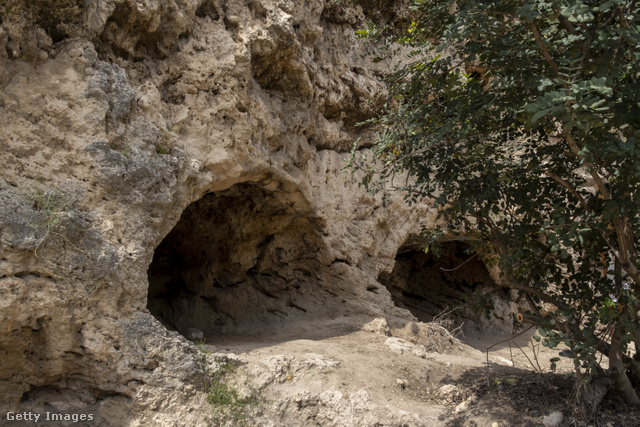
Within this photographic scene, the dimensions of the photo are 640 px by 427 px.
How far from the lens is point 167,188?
4.23 meters

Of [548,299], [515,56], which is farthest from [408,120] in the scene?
[548,299]

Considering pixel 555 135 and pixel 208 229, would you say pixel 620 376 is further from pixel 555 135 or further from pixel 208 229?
pixel 208 229

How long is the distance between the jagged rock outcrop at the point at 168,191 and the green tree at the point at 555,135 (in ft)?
4.86

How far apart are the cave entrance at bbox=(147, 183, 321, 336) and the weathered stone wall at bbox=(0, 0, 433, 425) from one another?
0.07 ft

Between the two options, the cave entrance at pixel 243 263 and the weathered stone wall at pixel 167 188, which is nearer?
the weathered stone wall at pixel 167 188

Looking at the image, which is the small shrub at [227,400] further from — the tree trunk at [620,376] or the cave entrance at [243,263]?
the tree trunk at [620,376]

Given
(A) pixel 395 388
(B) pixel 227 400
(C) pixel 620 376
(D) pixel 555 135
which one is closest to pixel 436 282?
(A) pixel 395 388

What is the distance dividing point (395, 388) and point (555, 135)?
2.37 metres

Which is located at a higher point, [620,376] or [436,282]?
[436,282]

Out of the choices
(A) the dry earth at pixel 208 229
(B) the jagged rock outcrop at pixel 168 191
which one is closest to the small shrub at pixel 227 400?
(A) the dry earth at pixel 208 229

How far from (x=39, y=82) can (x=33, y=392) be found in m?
2.26

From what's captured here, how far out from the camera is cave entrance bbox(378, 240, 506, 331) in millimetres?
9320

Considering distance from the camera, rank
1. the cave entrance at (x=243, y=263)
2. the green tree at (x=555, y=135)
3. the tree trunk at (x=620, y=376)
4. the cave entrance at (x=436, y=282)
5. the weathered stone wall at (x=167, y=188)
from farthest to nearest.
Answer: the cave entrance at (x=436, y=282), the cave entrance at (x=243, y=263), the tree trunk at (x=620, y=376), the weathered stone wall at (x=167, y=188), the green tree at (x=555, y=135)

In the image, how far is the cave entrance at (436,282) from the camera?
932 centimetres
